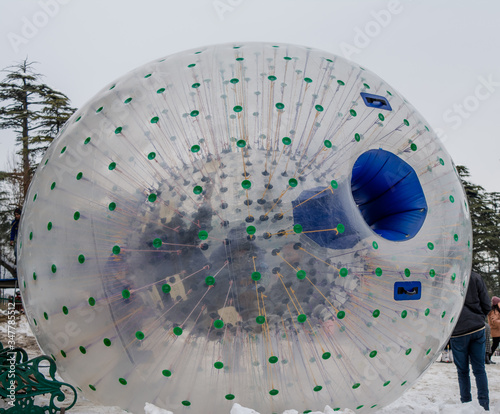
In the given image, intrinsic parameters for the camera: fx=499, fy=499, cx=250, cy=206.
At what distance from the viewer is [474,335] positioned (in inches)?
165

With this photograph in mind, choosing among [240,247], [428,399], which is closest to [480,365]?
[428,399]

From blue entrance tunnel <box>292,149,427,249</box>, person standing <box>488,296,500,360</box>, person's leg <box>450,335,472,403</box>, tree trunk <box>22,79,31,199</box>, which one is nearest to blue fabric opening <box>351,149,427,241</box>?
blue entrance tunnel <box>292,149,427,249</box>

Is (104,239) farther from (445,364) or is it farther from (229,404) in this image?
(445,364)

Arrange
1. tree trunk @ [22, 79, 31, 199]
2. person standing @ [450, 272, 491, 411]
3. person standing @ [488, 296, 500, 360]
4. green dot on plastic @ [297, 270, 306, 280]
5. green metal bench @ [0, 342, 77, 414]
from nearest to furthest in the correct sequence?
green dot on plastic @ [297, 270, 306, 280] < green metal bench @ [0, 342, 77, 414] < person standing @ [450, 272, 491, 411] < person standing @ [488, 296, 500, 360] < tree trunk @ [22, 79, 31, 199]

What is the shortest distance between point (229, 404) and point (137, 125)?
1536 millimetres

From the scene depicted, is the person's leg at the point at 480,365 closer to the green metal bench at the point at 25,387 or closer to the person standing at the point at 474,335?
the person standing at the point at 474,335

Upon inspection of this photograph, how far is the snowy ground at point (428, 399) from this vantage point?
10.6 feet

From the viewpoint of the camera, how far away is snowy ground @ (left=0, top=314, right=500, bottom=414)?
3.25m

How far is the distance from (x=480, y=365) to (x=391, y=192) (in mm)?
2097

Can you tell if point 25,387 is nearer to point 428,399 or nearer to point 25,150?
point 428,399

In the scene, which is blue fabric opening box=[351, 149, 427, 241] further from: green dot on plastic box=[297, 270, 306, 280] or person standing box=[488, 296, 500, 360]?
person standing box=[488, 296, 500, 360]

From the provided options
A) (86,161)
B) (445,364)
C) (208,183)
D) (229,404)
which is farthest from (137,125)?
(445,364)

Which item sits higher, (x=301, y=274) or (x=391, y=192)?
(x=391, y=192)

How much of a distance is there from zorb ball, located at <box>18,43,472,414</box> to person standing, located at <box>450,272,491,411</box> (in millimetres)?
1335
